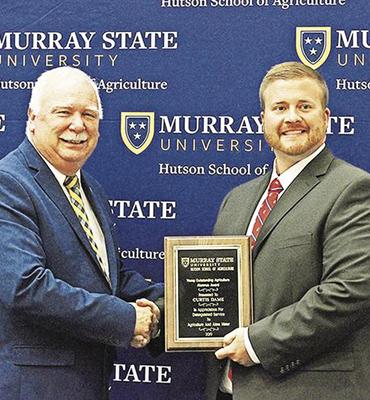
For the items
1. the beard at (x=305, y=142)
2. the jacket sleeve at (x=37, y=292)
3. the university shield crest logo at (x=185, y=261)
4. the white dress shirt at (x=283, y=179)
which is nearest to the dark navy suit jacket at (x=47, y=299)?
the jacket sleeve at (x=37, y=292)

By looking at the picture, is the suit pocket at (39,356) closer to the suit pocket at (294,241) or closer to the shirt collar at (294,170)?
the suit pocket at (294,241)

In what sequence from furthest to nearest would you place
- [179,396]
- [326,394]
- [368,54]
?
1. [179,396]
2. [368,54]
3. [326,394]

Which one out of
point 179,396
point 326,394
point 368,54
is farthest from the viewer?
point 179,396

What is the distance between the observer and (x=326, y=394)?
8.44 ft

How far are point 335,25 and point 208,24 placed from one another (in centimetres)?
53

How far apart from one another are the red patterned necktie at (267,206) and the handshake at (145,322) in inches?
18.6

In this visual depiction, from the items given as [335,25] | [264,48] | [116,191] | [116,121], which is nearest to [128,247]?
[116,191]

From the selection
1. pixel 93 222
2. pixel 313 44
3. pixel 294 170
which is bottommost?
pixel 93 222

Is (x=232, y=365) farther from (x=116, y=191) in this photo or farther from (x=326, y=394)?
(x=116, y=191)

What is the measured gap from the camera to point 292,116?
2.76 metres

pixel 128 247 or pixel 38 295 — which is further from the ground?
pixel 128 247

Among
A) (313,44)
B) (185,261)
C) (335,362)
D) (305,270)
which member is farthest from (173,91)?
(335,362)

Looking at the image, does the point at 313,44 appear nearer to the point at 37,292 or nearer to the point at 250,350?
the point at 250,350

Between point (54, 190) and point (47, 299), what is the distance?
0.42m
